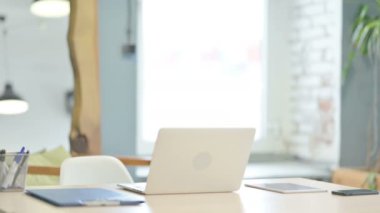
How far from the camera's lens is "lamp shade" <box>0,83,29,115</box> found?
14.2 feet

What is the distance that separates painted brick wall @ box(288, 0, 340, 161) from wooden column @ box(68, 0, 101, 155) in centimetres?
172

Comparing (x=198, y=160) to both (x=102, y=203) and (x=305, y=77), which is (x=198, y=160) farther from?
(x=305, y=77)

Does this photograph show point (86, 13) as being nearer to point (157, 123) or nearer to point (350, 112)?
point (157, 123)

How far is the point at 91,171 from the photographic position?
301 cm

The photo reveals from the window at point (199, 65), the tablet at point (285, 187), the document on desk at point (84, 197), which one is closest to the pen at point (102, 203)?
the document on desk at point (84, 197)

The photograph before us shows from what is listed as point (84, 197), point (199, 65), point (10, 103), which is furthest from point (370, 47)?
point (84, 197)

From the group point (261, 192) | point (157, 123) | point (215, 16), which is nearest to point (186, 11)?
point (215, 16)

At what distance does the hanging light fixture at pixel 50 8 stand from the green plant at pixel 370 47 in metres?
2.04

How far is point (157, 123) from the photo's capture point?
5023 mm

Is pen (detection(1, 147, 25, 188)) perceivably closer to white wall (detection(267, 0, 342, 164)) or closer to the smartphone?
the smartphone

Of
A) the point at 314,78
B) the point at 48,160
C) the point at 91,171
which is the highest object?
the point at 314,78

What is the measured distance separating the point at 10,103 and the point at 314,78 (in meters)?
2.30

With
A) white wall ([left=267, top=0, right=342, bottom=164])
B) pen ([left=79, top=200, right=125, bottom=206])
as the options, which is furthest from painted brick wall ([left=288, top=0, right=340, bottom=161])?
pen ([left=79, top=200, right=125, bottom=206])

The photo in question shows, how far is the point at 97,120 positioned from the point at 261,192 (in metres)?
2.19
